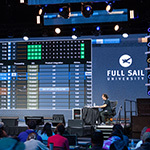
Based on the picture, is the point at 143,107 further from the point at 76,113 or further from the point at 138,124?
the point at 76,113

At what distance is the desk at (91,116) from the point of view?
10.6 m

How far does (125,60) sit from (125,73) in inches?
21.6

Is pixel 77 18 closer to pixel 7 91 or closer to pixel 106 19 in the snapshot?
pixel 106 19

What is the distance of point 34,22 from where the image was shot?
11492mm

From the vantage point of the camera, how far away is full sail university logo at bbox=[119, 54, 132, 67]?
12266mm

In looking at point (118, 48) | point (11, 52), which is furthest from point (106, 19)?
point (11, 52)

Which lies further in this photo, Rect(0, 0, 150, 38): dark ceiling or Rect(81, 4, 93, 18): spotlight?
Rect(0, 0, 150, 38): dark ceiling

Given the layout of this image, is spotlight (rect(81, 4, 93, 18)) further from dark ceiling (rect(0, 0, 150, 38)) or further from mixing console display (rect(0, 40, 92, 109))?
mixing console display (rect(0, 40, 92, 109))

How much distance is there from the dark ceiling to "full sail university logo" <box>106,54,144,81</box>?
1166 millimetres

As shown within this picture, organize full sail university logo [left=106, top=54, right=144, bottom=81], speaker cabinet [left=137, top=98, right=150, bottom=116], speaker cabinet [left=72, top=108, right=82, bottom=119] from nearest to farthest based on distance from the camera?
speaker cabinet [left=137, top=98, right=150, bottom=116]
speaker cabinet [left=72, top=108, right=82, bottom=119]
full sail university logo [left=106, top=54, right=144, bottom=81]

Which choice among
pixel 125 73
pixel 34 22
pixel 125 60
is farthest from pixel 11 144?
pixel 125 60

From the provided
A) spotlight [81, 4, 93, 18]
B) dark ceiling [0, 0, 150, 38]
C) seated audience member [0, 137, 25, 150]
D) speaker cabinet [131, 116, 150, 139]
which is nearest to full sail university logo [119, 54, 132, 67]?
dark ceiling [0, 0, 150, 38]

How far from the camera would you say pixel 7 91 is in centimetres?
1227

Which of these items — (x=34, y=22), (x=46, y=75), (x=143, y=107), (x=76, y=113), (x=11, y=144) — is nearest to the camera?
(x=11, y=144)
